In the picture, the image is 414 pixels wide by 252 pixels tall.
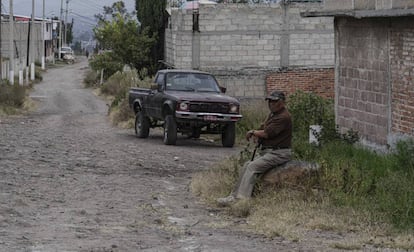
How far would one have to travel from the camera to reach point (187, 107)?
21422mm

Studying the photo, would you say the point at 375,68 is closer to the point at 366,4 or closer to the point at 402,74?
the point at 402,74

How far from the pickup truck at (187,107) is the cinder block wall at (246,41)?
8680 mm

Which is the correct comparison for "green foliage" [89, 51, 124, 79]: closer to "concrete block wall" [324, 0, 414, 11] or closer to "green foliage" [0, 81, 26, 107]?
"green foliage" [0, 81, 26, 107]

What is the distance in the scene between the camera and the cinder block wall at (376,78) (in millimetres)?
14414

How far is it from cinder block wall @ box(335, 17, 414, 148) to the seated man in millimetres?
3030

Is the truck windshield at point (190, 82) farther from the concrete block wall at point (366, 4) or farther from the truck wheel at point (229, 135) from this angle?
the concrete block wall at point (366, 4)

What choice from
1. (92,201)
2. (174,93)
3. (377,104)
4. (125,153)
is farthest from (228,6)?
(92,201)

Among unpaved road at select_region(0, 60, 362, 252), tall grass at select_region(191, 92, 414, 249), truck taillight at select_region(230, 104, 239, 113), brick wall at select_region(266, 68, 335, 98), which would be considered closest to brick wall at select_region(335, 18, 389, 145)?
tall grass at select_region(191, 92, 414, 249)

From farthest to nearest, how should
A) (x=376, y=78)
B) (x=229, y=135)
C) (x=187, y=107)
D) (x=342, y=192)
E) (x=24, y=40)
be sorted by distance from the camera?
(x=24, y=40), (x=229, y=135), (x=187, y=107), (x=376, y=78), (x=342, y=192)

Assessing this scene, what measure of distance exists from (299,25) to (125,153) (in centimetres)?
1610

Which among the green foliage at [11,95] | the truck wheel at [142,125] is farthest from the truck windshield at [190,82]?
the green foliage at [11,95]

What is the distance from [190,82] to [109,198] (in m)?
10.5

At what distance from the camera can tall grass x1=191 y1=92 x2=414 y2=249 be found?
1027cm

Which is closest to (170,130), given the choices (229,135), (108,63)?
(229,135)
